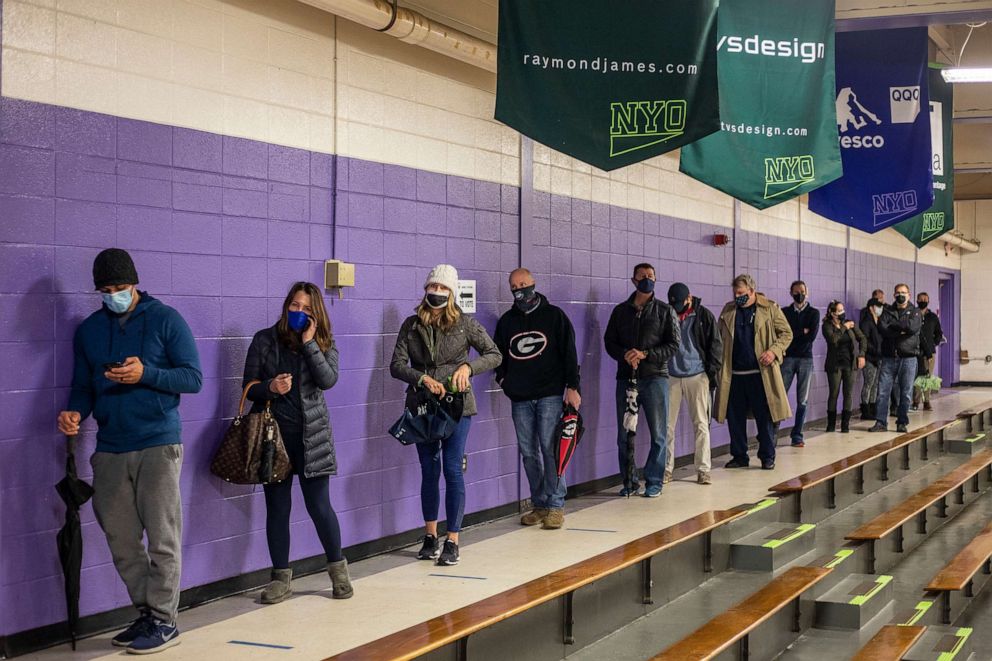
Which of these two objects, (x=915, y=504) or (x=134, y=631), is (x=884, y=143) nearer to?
(x=915, y=504)

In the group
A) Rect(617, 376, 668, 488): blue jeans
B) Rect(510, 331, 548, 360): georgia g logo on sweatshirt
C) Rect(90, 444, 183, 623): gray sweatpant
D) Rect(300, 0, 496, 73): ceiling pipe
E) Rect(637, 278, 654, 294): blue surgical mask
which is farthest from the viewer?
Rect(617, 376, 668, 488): blue jeans

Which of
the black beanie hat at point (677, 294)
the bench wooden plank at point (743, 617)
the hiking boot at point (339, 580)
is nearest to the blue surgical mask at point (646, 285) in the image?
the black beanie hat at point (677, 294)

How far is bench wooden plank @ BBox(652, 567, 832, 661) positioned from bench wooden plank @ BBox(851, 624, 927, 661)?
1.41 feet

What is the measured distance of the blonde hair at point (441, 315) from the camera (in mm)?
5922

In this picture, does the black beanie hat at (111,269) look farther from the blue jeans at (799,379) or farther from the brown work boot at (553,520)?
the blue jeans at (799,379)

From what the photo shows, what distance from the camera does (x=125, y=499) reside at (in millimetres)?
4375

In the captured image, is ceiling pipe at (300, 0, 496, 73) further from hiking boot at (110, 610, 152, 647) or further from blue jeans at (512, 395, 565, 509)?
hiking boot at (110, 610, 152, 647)

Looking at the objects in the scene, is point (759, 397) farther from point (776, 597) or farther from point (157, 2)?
point (157, 2)

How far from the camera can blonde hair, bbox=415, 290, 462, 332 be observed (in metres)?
5.92

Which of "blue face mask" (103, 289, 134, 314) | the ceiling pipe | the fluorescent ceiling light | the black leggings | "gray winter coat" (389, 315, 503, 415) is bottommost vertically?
the black leggings

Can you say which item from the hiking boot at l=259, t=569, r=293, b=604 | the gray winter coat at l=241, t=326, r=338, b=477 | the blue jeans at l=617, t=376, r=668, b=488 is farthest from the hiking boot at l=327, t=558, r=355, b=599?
Result: the blue jeans at l=617, t=376, r=668, b=488

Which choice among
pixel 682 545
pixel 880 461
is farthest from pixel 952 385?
pixel 682 545

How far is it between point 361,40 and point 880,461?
6293 mm

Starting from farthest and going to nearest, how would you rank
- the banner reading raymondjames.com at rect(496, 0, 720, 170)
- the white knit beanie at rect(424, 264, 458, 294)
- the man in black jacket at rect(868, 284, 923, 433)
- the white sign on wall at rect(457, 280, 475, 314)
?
the man in black jacket at rect(868, 284, 923, 433)
the white sign on wall at rect(457, 280, 475, 314)
the white knit beanie at rect(424, 264, 458, 294)
the banner reading raymondjames.com at rect(496, 0, 720, 170)
